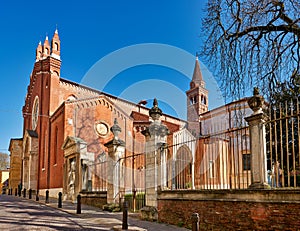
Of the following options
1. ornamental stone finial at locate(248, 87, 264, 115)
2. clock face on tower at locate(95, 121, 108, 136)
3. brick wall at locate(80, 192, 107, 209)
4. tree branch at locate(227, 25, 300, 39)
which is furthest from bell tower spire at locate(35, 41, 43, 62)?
ornamental stone finial at locate(248, 87, 264, 115)

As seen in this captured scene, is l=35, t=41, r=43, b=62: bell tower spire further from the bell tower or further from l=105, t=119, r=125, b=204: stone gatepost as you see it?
l=105, t=119, r=125, b=204: stone gatepost

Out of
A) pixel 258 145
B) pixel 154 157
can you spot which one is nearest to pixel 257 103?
pixel 258 145

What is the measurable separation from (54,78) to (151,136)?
21.3 metres

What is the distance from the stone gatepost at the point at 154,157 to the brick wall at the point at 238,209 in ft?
3.51

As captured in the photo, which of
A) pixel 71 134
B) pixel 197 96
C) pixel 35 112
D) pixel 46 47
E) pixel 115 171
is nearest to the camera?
pixel 115 171

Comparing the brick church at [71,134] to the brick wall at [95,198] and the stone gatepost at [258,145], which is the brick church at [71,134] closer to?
the brick wall at [95,198]

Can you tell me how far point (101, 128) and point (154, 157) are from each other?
16223 mm

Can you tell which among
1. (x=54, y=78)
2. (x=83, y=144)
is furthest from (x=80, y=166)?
(x=54, y=78)

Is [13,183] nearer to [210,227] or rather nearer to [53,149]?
[53,149]

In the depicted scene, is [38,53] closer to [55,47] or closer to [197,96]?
[55,47]

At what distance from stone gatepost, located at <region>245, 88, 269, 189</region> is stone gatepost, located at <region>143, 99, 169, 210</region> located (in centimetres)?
398

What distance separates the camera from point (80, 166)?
680 inches

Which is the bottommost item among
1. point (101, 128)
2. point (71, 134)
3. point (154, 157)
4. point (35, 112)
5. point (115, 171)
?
point (115, 171)

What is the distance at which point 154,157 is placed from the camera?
10.6 m
